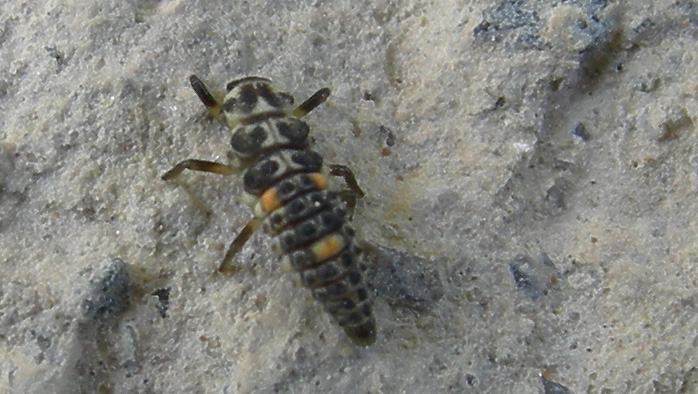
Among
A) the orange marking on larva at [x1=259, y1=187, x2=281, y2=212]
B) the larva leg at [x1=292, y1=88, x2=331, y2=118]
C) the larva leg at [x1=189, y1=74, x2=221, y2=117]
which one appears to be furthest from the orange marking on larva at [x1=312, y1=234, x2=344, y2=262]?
the larva leg at [x1=189, y1=74, x2=221, y2=117]

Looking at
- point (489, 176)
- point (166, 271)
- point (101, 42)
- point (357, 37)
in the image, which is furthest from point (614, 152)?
point (101, 42)

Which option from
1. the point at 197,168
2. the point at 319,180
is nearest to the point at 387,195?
the point at 319,180

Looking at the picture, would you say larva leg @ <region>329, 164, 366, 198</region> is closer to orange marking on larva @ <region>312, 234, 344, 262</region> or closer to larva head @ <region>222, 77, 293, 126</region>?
larva head @ <region>222, 77, 293, 126</region>

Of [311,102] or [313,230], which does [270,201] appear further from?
[311,102]

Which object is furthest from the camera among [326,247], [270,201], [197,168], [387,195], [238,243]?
[387,195]

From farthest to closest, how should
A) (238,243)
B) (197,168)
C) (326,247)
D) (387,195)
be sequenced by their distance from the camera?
(387,195)
(197,168)
(238,243)
(326,247)

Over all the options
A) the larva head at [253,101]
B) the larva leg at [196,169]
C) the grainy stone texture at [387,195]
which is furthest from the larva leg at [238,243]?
the larva head at [253,101]

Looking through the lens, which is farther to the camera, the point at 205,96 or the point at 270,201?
the point at 205,96
